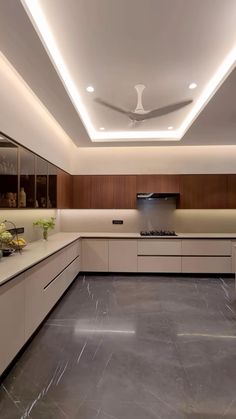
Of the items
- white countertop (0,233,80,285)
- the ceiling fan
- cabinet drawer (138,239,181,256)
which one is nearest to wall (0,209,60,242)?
white countertop (0,233,80,285)

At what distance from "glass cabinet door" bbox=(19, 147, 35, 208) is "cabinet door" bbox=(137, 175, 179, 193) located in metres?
2.64

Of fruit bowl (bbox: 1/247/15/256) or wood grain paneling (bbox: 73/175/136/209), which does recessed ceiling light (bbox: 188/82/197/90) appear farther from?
fruit bowl (bbox: 1/247/15/256)

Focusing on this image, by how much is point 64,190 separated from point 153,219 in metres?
2.13

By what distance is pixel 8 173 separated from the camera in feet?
9.36

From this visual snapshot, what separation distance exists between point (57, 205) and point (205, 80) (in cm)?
308

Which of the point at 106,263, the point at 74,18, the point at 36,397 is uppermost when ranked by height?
the point at 74,18

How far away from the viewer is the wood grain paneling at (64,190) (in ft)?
15.6

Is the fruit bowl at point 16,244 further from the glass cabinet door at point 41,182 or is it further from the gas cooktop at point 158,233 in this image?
the gas cooktop at point 158,233

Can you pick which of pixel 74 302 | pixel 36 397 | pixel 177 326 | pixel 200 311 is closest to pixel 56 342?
pixel 36 397

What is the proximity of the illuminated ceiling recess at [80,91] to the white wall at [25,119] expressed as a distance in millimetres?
574

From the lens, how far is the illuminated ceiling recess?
6.97ft

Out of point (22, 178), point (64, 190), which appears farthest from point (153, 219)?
point (22, 178)

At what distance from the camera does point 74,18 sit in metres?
2.15

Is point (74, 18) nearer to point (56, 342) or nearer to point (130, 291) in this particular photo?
point (56, 342)
